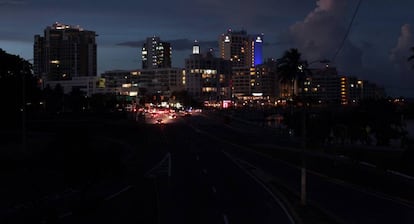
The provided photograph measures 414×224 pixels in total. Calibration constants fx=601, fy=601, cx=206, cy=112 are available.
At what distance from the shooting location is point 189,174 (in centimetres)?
4953

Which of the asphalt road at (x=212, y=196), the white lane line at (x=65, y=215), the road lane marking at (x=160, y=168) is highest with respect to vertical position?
the white lane line at (x=65, y=215)

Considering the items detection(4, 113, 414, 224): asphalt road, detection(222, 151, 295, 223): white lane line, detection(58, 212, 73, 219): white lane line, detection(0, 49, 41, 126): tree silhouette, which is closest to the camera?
detection(58, 212, 73, 219): white lane line

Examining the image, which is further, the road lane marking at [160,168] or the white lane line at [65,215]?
the road lane marking at [160,168]

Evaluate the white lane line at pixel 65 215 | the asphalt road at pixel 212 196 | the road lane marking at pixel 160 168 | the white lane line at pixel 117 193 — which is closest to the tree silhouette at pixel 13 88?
the asphalt road at pixel 212 196

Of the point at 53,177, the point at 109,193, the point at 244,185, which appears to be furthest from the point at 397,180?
the point at 53,177

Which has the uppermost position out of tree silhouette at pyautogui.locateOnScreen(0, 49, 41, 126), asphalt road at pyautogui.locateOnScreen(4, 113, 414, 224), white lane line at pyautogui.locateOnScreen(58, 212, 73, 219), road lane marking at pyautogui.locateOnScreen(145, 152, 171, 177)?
tree silhouette at pyautogui.locateOnScreen(0, 49, 41, 126)

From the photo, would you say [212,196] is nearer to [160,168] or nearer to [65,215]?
[65,215]

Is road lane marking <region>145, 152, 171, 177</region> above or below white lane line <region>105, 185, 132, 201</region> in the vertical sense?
below

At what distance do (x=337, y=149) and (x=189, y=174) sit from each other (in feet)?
101

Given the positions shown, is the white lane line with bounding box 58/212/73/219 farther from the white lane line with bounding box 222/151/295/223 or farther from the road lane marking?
the road lane marking

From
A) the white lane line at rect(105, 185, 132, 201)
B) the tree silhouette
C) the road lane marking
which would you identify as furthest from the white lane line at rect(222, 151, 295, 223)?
the tree silhouette

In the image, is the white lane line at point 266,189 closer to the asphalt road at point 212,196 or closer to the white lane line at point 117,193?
the asphalt road at point 212,196

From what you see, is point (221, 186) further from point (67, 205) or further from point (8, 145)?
point (8, 145)

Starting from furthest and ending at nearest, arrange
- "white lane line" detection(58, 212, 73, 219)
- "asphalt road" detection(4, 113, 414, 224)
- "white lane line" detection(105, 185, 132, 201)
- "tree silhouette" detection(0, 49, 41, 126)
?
1. "tree silhouette" detection(0, 49, 41, 126)
2. "white lane line" detection(105, 185, 132, 201)
3. "asphalt road" detection(4, 113, 414, 224)
4. "white lane line" detection(58, 212, 73, 219)
